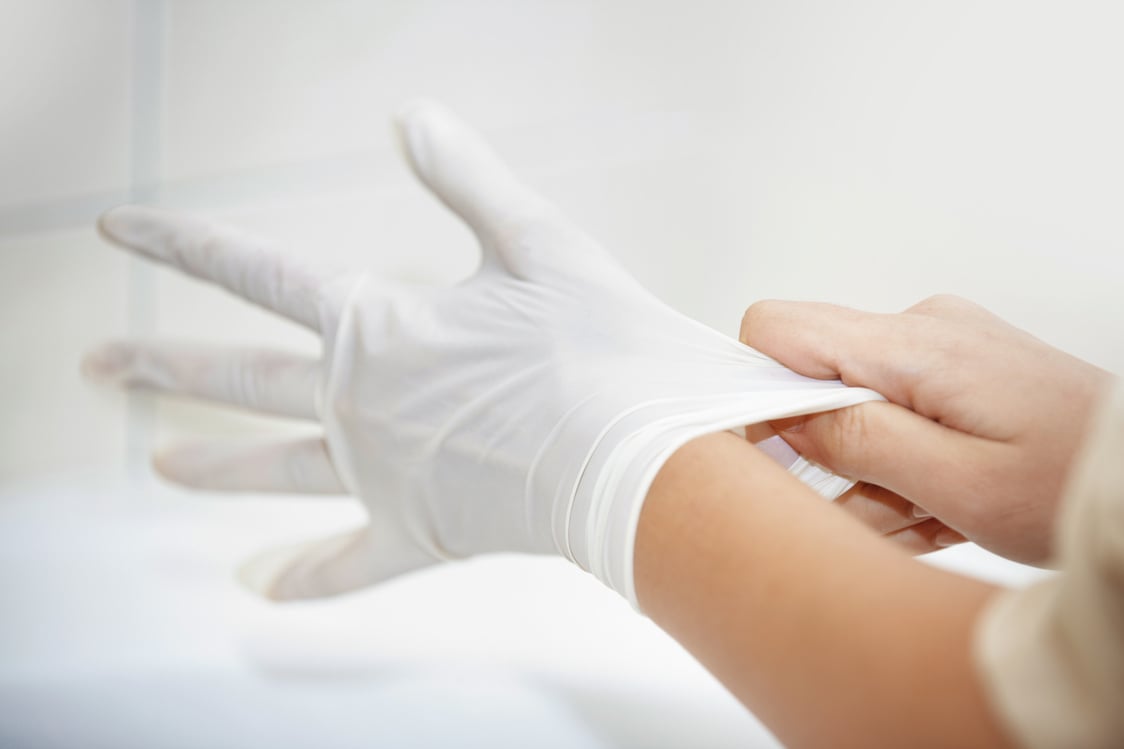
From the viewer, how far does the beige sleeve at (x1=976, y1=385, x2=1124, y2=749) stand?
0.22 metres

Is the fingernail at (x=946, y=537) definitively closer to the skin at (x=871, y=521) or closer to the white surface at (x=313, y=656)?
the skin at (x=871, y=521)

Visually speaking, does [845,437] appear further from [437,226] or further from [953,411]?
[437,226]

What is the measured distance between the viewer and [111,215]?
2.26ft

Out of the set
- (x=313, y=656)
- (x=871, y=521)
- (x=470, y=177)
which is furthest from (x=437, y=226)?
(x=871, y=521)

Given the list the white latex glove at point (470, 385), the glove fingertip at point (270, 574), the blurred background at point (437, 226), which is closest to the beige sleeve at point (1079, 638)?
the white latex glove at point (470, 385)

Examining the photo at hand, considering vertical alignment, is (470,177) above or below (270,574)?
above

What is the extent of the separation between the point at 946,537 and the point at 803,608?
339mm

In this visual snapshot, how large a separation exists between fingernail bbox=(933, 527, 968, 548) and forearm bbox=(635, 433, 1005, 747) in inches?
9.3

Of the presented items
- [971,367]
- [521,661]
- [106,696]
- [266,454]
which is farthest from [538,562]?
[971,367]

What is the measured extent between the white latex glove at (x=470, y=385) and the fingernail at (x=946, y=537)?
9 cm

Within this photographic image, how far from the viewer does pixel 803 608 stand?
0.33 m

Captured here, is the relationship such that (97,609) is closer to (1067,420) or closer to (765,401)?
(765,401)

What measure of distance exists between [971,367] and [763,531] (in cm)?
23

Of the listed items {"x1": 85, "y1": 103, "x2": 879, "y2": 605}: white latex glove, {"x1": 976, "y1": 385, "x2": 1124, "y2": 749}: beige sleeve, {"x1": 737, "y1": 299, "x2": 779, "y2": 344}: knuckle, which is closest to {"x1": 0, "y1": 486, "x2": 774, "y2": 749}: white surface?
{"x1": 85, "y1": 103, "x2": 879, "y2": 605}: white latex glove
